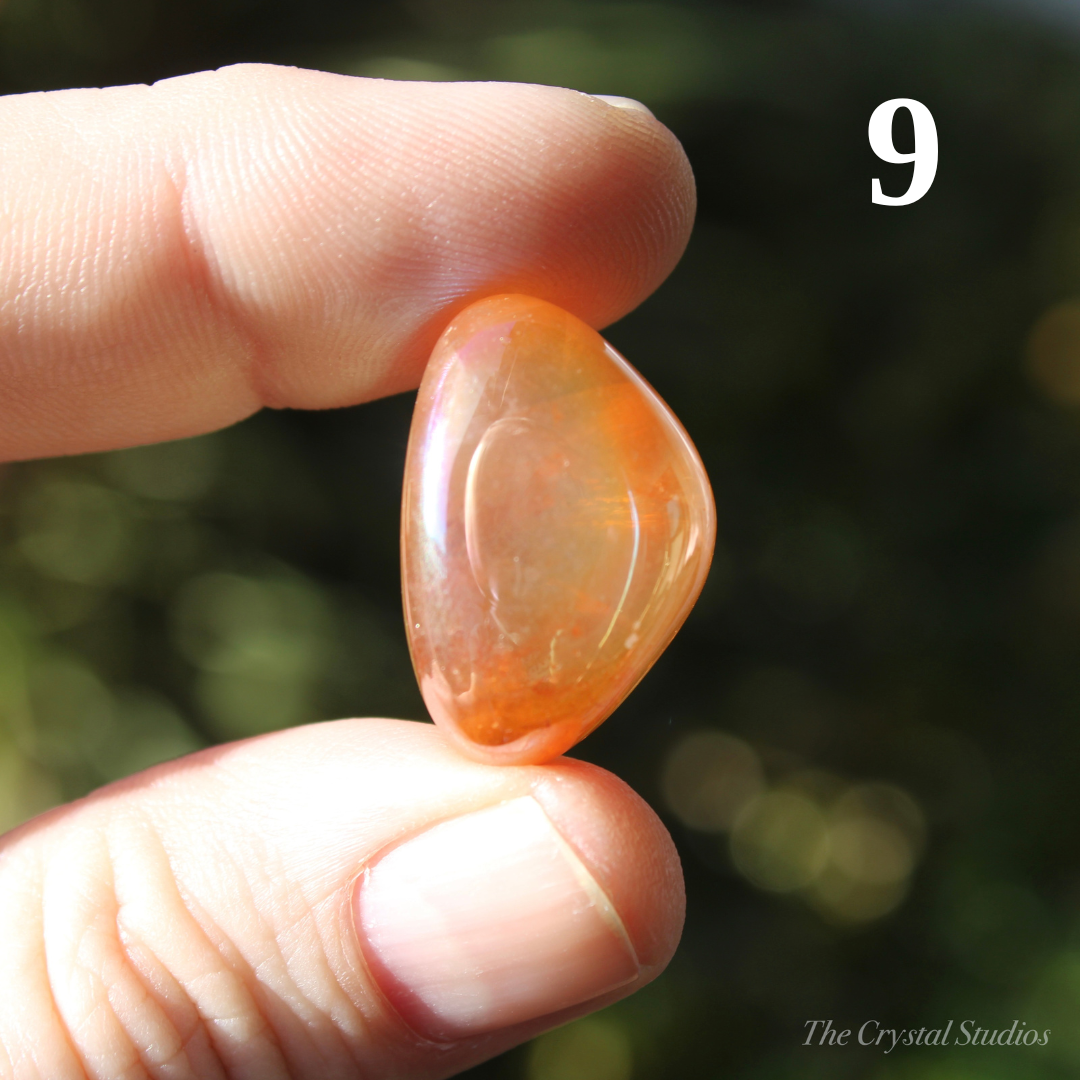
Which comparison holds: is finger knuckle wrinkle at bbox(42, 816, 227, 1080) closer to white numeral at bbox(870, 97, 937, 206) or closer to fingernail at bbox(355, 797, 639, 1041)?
fingernail at bbox(355, 797, 639, 1041)

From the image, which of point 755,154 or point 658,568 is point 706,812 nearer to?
point 658,568

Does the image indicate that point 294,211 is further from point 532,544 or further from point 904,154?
point 904,154

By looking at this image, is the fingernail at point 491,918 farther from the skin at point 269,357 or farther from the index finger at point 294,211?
the index finger at point 294,211

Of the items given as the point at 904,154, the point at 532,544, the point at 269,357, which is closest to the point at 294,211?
the point at 269,357

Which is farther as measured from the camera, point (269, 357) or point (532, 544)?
point (269, 357)

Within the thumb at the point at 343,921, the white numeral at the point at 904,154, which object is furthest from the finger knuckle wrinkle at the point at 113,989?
the white numeral at the point at 904,154

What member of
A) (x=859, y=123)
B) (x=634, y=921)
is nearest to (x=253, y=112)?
(x=634, y=921)
